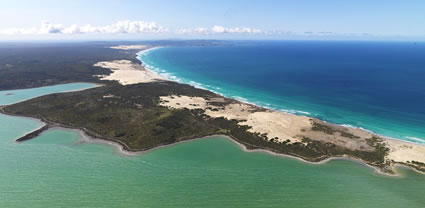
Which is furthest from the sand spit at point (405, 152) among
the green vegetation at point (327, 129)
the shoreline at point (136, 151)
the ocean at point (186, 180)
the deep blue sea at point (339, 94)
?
the green vegetation at point (327, 129)

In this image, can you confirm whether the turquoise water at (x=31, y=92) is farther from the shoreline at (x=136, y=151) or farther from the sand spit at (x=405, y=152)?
the sand spit at (x=405, y=152)

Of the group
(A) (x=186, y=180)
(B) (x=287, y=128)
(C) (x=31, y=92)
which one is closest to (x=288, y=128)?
(B) (x=287, y=128)

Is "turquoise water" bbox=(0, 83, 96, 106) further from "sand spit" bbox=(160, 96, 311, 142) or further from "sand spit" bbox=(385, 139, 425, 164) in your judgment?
"sand spit" bbox=(385, 139, 425, 164)

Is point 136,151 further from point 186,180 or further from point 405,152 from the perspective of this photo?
point 405,152

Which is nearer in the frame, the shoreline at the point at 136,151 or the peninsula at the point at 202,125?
the shoreline at the point at 136,151

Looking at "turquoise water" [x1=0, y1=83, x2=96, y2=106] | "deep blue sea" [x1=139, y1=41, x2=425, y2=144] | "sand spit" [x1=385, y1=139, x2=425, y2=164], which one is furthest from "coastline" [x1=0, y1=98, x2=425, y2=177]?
"turquoise water" [x1=0, y1=83, x2=96, y2=106]

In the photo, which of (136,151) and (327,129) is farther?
(327,129)

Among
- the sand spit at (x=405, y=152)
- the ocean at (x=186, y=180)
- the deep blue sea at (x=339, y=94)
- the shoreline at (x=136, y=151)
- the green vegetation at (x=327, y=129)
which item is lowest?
the ocean at (x=186, y=180)

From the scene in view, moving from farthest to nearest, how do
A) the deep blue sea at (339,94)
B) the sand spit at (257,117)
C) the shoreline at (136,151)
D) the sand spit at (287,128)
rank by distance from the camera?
the deep blue sea at (339,94) → the sand spit at (257,117) → the sand spit at (287,128) → the shoreline at (136,151)

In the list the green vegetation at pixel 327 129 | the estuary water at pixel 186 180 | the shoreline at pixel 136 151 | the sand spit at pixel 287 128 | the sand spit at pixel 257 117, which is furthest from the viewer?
the sand spit at pixel 257 117
